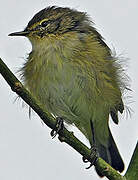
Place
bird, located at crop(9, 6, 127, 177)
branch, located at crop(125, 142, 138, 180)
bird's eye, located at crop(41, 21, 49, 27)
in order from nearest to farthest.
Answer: branch, located at crop(125, 142, 138, 180) → bird, located at crop(9, 6, 127, 177) → bird's eye, located at crop(41, 21, 49, 27)

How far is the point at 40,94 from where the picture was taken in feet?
14.0

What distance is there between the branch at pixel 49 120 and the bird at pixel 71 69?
1.17m

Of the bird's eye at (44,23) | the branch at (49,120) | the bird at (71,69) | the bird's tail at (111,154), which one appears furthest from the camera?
the bird's tail at (111,154)

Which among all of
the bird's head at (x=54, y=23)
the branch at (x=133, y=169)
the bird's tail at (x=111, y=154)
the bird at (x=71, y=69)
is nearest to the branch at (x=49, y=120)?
the branch at (x=133, y=169)

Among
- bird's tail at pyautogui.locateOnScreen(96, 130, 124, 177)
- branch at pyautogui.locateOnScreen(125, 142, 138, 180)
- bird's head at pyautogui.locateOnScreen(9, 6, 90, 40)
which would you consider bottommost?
bird's tail at pyautogui.locateOnScreen(96, 130, 124, 177)

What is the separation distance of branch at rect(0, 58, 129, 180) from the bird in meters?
1.17

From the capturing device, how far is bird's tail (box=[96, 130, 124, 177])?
4.96 metres

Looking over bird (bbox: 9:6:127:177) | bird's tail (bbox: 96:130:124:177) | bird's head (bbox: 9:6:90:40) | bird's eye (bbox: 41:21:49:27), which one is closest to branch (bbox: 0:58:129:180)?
bird (bbox: 9:6:127:177)

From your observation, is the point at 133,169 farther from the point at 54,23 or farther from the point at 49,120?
the point at 54,23

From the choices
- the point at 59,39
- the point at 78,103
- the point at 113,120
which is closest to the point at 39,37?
the point at 59,39

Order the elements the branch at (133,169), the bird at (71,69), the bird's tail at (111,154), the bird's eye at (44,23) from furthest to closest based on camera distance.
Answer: the bird's tail at (111,154), the bird's eye at (44,23), the bird at (71,69), the branch at (133,169)

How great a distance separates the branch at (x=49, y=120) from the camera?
2.30 metres

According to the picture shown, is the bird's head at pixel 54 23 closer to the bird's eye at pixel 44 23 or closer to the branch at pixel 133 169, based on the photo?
the bird's eye at pixel 44 23

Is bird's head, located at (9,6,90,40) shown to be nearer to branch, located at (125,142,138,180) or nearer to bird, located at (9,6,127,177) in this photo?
bird, located at (9,6,127,177)
